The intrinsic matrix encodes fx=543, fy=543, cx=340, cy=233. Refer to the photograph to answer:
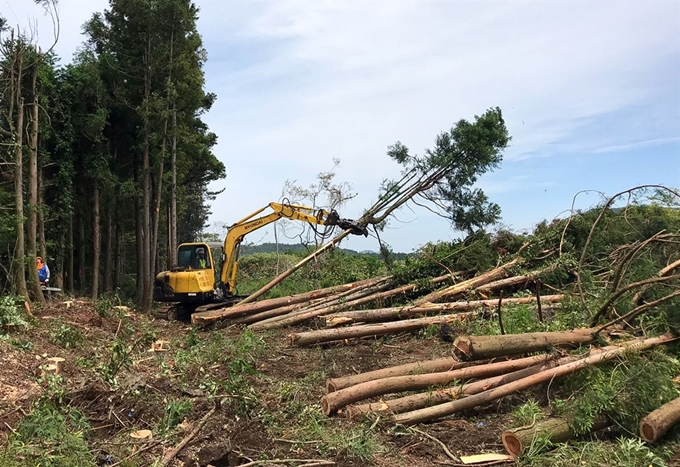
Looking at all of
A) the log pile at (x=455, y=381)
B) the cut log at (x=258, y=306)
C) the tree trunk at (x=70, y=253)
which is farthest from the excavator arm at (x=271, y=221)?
the tree trunk at (x=70, y=253)

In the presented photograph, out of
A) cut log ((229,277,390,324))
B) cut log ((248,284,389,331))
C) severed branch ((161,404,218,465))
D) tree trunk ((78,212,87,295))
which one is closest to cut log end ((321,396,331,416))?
severed branch ((161,404,218,465))

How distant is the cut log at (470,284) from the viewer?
9.48 meters

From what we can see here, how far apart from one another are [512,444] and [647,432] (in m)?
0.99

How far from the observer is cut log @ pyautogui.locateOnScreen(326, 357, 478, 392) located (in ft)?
17.7

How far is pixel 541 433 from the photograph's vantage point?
4.21 m

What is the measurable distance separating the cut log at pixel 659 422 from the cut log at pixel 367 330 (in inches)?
171

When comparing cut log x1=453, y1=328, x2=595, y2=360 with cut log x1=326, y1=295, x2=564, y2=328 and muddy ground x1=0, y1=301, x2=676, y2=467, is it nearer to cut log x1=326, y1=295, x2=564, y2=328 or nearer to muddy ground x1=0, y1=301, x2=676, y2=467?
muddy ground x1=0, y1=301, x2=676, y2=467

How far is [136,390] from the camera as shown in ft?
17.6

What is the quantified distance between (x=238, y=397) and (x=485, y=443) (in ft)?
7.51

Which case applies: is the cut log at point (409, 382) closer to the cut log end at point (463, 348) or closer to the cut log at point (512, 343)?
the cut log at point (512, 343)

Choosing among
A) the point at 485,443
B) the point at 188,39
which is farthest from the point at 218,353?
the point at 188,39

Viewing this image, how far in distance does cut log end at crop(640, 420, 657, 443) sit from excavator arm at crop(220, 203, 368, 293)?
826 centimetres

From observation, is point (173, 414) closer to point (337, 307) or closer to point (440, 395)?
point (440, 395)

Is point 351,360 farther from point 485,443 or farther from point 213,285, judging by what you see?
point 213,285
